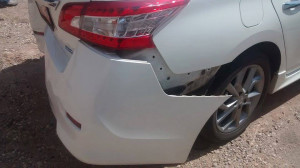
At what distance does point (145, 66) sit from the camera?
2.01 metres

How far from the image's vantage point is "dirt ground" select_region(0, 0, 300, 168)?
2836mm

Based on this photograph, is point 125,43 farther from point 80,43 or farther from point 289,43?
point 289,43

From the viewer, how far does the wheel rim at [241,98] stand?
278 cm

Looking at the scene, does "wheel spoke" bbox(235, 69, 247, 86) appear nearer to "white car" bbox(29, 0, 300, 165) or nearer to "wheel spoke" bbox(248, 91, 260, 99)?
"white car" bbox(29, 0, 300, 165)

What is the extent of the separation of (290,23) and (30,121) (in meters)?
2.23

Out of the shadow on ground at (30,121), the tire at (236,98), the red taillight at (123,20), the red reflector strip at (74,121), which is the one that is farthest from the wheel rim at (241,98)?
the red reflector strip at (74,121)

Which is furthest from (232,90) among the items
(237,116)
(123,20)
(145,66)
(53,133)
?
(53,133)

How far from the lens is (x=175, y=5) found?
203 cm

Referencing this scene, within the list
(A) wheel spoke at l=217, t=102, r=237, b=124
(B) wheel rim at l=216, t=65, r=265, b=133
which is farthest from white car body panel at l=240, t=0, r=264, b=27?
(A) wheel spoke at l=217, t=102, r=237, b=124

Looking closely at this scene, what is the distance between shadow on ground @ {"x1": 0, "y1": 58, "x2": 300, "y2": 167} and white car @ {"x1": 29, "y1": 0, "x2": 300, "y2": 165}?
51 cm

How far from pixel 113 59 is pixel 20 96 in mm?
1842

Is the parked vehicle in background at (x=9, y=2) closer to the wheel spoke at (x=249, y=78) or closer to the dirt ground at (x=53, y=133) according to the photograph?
the dirt ground at (x=53, y=133)

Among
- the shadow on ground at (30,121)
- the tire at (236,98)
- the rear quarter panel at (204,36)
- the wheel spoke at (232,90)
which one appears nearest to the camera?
the rear quarter panel at (204,36)

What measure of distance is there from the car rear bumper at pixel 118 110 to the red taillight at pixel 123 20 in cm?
9
